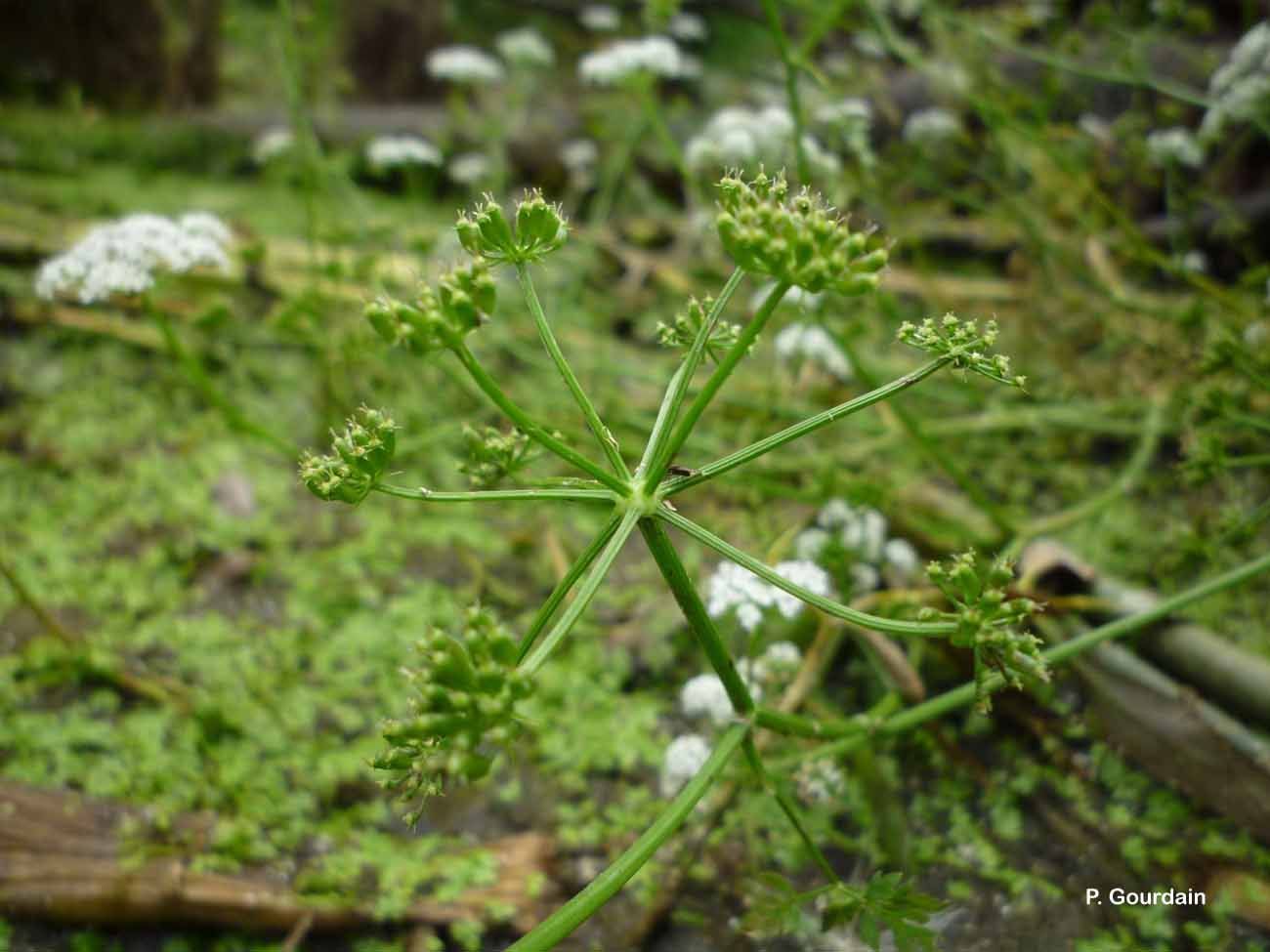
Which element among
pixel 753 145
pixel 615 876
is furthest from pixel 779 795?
pixel 753 145

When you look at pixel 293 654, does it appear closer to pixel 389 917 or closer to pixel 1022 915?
pixel 389 917

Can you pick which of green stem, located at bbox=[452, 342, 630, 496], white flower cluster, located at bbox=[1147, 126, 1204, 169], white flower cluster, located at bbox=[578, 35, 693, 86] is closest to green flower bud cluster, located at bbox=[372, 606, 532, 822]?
green stem, located at bbox=[452, 342, 630, 496]

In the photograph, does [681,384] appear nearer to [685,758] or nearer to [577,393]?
[577,393]

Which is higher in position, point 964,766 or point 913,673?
point 913,673

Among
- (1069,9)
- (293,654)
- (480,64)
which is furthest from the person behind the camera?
(1069,9)

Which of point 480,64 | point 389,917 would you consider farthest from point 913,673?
point 480,64

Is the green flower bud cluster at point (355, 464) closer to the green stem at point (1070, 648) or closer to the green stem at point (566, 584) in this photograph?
the green stem at point (566, 584)
